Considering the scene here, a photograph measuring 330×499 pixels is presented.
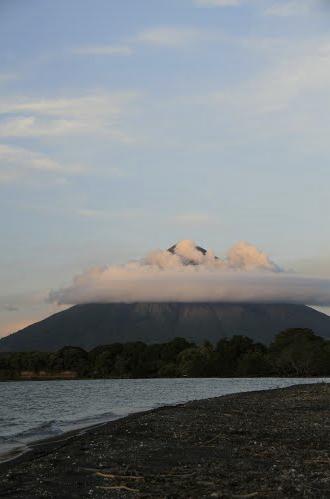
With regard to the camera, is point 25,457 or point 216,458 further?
point 25,457

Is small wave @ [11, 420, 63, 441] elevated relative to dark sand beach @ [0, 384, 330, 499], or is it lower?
lower

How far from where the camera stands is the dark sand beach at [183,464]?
1756 centimetres

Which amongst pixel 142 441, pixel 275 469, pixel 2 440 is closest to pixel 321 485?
pixel 275 469

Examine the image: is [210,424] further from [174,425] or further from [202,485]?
[202,485]

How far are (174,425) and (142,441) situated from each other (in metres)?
7.50

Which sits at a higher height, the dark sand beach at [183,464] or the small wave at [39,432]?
the dark sand beach at [183,464]

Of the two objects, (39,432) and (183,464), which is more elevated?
(183,464)

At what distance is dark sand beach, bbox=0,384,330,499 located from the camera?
17562 millimetres

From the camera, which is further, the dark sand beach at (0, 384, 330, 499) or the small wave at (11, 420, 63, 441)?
the small wave at (11, 420, 63, 441)

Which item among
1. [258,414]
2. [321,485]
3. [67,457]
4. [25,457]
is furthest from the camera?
[258,414]

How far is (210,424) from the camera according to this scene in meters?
36.2

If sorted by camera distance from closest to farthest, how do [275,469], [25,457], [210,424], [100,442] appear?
[275,469] → [25,457] → [100,442] → [210,424]

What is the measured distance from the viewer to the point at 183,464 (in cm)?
2173

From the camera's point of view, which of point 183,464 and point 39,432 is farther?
point 39,432
